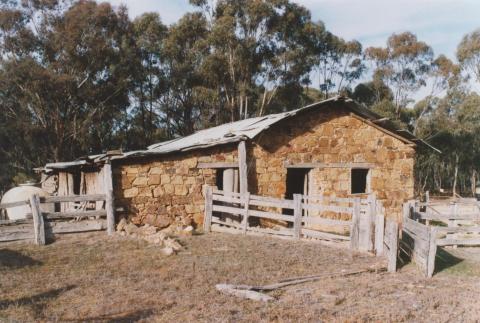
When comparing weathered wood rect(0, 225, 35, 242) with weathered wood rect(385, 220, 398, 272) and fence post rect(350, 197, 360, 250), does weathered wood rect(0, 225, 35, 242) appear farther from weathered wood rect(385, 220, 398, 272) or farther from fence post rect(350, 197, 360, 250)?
weathered wood rect(385, 220, 398, 272)

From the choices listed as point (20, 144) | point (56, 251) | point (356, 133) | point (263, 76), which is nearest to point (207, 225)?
point (56, 251)

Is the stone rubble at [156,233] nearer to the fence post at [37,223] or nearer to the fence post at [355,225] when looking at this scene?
the fence post at [37,223]

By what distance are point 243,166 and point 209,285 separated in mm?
6072

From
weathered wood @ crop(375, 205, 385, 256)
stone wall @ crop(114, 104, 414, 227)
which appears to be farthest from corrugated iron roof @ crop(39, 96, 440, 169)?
weathered wood @ crop(375, 205, 385, 256)

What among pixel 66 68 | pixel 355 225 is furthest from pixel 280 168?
pixel 66 68

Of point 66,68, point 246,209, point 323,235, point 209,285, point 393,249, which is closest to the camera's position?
point 209,285

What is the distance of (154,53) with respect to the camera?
109 ft

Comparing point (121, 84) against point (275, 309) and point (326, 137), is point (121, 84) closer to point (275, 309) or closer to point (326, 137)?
point (326, 137)

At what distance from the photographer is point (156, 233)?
11.7m

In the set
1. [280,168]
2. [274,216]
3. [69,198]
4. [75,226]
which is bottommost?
[75,226]

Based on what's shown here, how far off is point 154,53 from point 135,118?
559cm

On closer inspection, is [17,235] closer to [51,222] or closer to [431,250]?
[51,222]

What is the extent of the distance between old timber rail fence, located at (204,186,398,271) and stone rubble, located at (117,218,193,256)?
1097 mm

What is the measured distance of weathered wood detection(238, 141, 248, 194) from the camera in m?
13.2
